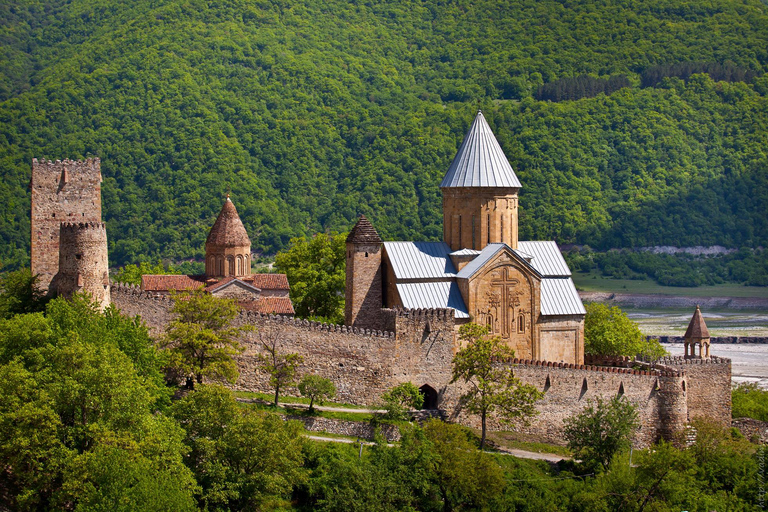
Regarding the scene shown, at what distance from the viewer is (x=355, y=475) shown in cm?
3078

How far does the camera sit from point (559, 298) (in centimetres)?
4081

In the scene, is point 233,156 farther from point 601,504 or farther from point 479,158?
point 601,504

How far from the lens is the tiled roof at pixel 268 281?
A: 41125 millimetres

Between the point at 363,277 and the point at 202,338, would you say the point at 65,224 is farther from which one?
the point at 363,277

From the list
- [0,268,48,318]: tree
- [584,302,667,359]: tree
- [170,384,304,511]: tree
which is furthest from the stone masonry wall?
[0,268,48,318]: tree

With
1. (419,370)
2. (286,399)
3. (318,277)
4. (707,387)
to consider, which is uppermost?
(318,277)

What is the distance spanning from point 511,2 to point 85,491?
99.2 m

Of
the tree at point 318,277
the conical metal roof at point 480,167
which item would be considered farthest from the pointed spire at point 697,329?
the tree at point 318,277

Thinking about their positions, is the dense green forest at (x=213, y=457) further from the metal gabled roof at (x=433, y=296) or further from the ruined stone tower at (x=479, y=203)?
the ruined stone tower at (x=479, y=203)

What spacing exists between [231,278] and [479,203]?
911 cm

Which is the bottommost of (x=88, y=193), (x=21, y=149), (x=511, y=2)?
(x=88, y=193)

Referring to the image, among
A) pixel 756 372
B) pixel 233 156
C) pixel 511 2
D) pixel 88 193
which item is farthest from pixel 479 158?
pixel 511 2

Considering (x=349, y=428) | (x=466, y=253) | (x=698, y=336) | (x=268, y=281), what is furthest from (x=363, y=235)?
(x=698, y=336)

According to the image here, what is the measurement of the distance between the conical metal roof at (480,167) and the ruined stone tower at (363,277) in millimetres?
4317
